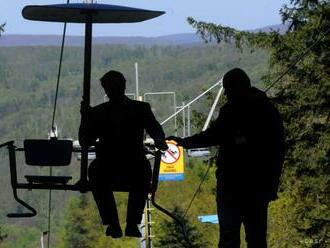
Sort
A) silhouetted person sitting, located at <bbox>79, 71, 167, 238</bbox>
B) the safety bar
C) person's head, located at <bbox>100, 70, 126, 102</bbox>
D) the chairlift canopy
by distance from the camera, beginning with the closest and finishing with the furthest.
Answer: person's head, located at <bbox>100, 70, 126, 102</bbox> → silhouetted person sitting, located at <bbox>79, 71, 167, 238</bbox> → the safety bar → the chairlift canopy

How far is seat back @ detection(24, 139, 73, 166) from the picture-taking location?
38.0 ft

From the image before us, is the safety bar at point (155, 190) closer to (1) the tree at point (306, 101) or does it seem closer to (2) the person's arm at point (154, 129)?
(2) the person's arm at point (154, 129)

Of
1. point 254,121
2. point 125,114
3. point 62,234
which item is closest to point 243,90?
point 254,121

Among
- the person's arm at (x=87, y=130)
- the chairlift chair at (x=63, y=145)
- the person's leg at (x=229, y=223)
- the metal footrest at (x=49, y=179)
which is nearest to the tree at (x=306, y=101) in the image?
the chairlift chair at (x=63, y=145)

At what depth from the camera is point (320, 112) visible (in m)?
31.4

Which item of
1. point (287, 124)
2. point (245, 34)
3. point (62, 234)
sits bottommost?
point (62, 234)

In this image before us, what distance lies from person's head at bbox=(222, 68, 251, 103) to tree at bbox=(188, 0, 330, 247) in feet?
68.6

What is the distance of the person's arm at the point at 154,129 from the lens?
1049cm

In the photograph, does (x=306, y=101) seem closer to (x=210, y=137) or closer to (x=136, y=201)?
(x=136, y=201)

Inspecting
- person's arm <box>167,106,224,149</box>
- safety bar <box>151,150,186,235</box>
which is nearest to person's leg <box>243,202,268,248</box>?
person's arm <box>167,106,224,149</box>

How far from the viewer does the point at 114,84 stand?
10375 millimetres

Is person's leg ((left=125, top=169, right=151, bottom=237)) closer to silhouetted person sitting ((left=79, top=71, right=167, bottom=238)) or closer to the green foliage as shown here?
silhouetted person sitting ((left=79, top=71, right=167, bottom=238))

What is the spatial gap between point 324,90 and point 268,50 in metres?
2.51

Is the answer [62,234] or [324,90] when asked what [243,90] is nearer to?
A: [324,90]
